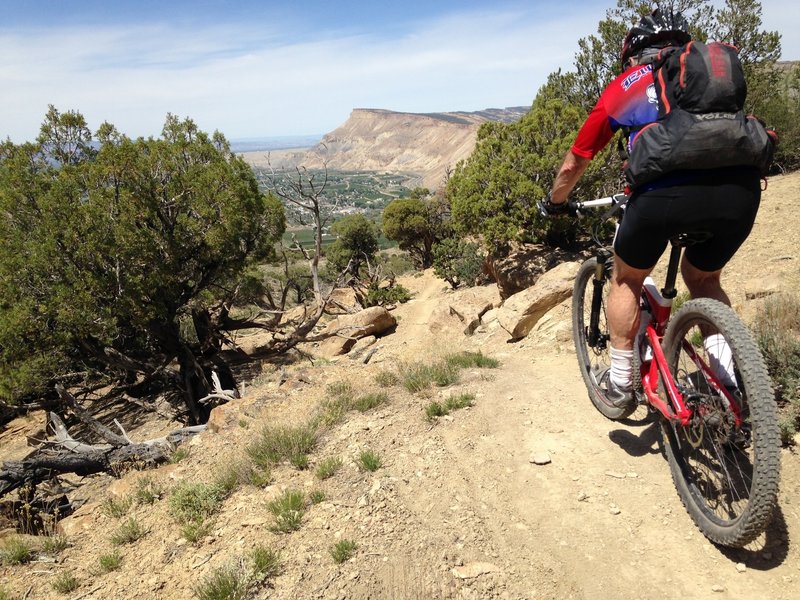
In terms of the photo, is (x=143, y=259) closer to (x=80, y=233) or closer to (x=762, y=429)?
(x=80, y=233)

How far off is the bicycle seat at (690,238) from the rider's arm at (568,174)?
26.3 inches

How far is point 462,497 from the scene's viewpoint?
11.2 feet

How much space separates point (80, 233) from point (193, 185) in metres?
2.58

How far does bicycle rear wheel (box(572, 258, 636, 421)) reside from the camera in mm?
3744

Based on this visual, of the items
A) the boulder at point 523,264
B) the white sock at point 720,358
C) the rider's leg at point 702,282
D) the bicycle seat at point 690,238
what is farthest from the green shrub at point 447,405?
the boulder at point 523,264

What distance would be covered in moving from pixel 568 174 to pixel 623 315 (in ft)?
3.24

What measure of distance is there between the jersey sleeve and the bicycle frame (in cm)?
37

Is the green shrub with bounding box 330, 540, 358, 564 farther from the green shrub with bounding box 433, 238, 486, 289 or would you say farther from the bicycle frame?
the green shrub with bounding box 433, 238, 486, 289

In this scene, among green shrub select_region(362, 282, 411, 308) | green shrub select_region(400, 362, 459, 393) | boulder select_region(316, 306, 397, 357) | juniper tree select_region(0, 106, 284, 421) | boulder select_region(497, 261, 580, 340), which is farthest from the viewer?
green shrub select_region(362, 282, 411, 308)

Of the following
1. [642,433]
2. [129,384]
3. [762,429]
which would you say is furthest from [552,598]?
[129,384]

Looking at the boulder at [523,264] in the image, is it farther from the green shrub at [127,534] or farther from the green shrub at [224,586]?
the green shrub at [224,586]

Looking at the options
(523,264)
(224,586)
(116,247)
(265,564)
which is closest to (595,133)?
(265,564)

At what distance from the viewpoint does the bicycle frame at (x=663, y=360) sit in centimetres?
265

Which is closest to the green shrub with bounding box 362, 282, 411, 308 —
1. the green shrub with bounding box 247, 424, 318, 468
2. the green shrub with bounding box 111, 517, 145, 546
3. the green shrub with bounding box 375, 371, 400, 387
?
the green shrub with bounding box 375, 371, 400, 387
